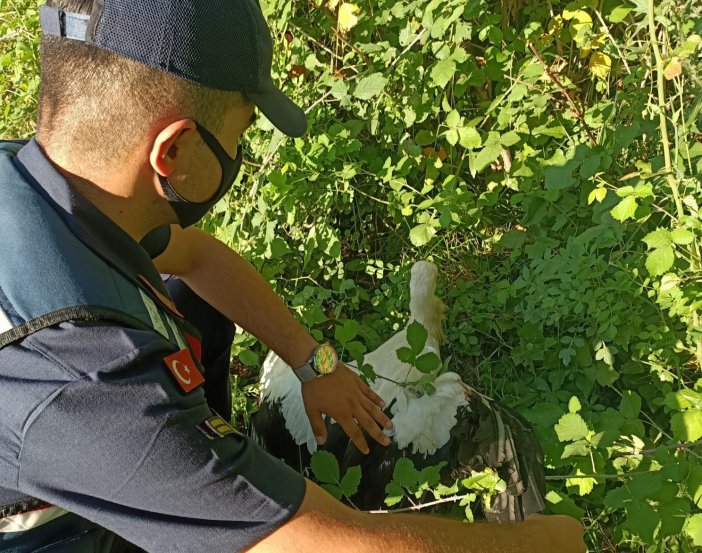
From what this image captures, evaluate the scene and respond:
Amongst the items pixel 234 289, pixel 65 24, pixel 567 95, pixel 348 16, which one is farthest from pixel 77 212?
pixel 567 95

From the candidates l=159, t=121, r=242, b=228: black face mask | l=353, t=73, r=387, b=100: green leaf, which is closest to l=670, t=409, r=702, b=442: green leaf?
l=159, t=121, r=242, b=228: black face mask

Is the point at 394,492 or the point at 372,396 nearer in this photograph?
the point at 394,492

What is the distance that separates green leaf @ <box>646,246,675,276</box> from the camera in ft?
5.91

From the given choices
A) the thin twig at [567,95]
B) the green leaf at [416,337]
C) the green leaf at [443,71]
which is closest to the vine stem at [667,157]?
the thin twig at [567,95]

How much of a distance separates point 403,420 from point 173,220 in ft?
2.61

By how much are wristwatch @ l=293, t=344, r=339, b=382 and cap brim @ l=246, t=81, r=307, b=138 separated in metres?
0.62

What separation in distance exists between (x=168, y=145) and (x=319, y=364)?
831mm

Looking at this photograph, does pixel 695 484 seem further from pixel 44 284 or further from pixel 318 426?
pixel 44 284

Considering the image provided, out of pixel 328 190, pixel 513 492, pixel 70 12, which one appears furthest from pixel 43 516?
pixel 328 190

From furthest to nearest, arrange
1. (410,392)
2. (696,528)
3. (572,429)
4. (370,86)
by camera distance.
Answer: (370,86) < (410,392) < (572,429) < (696,528)

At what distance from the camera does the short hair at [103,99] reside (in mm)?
1267

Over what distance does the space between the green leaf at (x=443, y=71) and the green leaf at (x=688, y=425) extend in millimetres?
1428

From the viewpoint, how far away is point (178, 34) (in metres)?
1.27

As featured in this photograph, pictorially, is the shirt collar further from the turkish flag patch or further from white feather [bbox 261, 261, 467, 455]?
white feather [bbox 261, 261, 467, 455]
